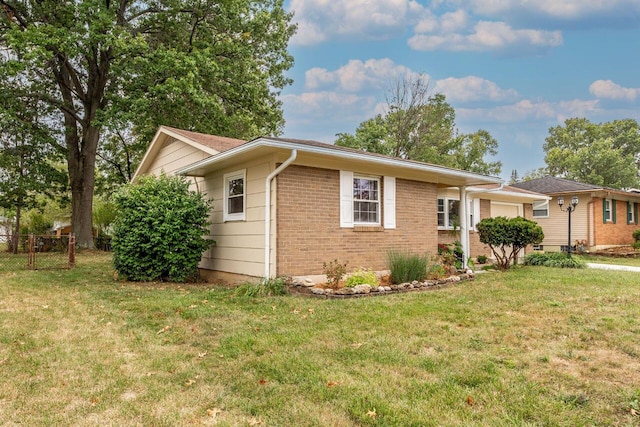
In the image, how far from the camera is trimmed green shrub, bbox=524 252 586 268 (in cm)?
1204

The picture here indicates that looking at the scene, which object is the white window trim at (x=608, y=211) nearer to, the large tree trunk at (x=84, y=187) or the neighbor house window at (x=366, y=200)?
the neighbor house window at (x=366, y=200)

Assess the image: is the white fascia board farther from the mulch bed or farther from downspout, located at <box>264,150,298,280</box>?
the mulch bed

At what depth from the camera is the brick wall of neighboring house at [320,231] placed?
7.62m

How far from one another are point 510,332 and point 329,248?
4153mm

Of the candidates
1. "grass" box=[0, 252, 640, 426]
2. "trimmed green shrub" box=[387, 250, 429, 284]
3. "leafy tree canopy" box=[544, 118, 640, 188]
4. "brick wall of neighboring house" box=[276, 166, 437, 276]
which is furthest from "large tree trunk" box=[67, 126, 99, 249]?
"leafy tree canopy" box=[544, 118, 640, 188]

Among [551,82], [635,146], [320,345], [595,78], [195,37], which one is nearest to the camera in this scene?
[320,345]

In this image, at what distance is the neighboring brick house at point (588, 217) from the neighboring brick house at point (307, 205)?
1119 cm

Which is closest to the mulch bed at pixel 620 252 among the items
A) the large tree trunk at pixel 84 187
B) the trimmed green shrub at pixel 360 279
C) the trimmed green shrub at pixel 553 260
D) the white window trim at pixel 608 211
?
the white window trim at pixel 608 211

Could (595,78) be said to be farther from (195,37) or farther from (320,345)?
(320,345)

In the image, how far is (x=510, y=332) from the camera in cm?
462

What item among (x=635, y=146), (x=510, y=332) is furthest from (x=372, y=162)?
(x=635, y=146)

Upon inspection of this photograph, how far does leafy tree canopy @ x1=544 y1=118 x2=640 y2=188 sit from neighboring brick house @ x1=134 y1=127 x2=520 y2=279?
30.6m

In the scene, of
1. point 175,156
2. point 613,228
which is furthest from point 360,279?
point 613,228

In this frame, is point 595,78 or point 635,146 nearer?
point 595,78
